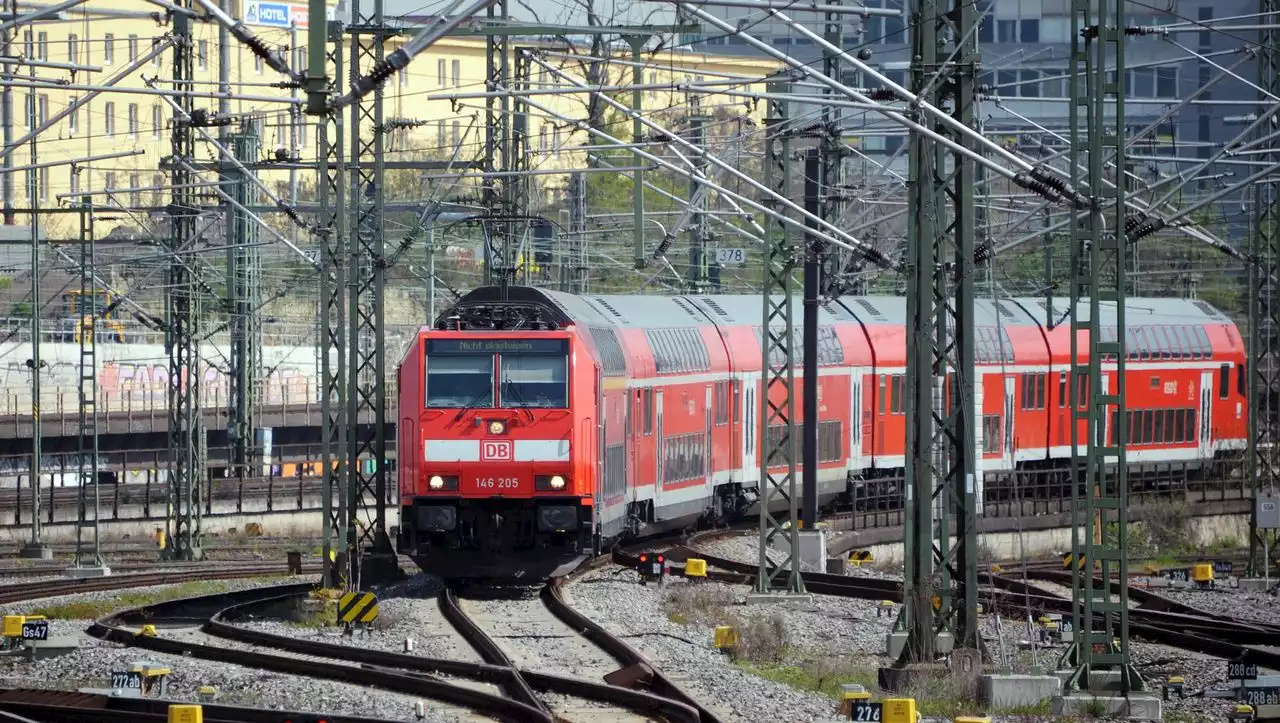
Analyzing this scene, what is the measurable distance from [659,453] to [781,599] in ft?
21.2

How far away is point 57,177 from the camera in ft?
301

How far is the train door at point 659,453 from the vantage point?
3048 cm

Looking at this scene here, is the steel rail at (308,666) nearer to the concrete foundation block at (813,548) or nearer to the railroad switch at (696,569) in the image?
the railroad switch at (696,569)

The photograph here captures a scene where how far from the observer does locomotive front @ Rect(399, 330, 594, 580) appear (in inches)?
960

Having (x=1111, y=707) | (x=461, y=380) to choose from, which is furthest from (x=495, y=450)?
(x=1111, y=707)

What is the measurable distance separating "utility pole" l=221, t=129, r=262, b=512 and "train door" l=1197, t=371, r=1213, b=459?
22.4m

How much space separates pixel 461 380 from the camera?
963 inches

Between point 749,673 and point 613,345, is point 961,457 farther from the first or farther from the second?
point 613,345

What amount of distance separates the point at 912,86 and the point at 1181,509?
2535 centimetres

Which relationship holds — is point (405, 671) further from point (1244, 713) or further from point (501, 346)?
point (1244, 713)

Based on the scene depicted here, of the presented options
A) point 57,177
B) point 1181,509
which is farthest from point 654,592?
point 57,177

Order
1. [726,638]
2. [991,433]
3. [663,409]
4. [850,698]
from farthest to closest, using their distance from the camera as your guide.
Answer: [991,433], [663,409], [726,638], [850,698]

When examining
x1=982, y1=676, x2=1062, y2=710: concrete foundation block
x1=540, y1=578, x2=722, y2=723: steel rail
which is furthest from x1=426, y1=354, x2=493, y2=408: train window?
x1=982, y1=676, x2=1062, y2=710: concrete foundation block

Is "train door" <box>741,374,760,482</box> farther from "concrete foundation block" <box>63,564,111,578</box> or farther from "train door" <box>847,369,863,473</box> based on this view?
"concrete foundation block" <box>63,564,111,578</box>
